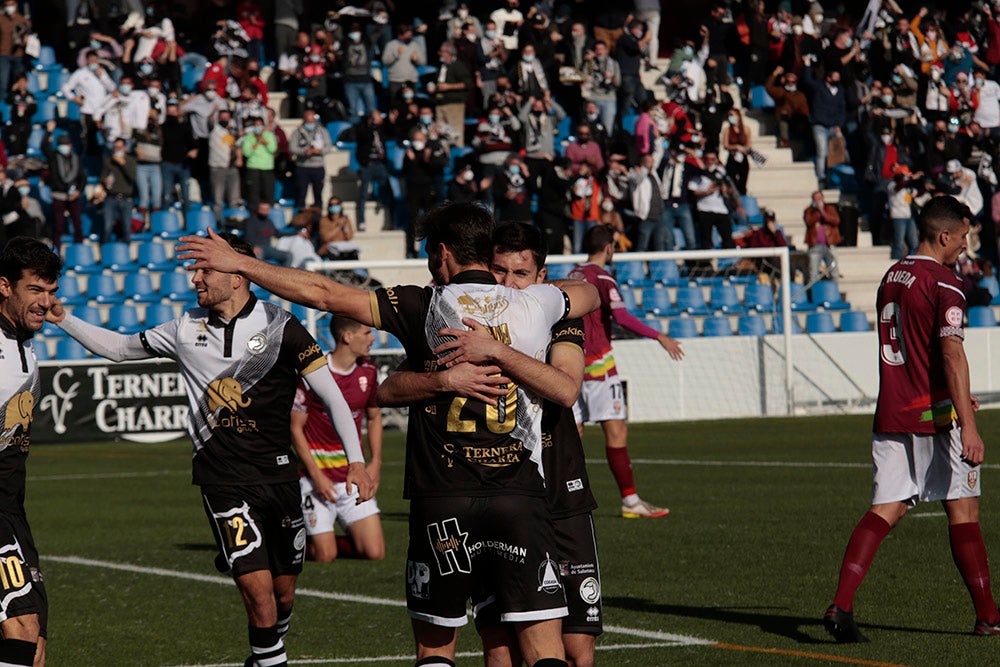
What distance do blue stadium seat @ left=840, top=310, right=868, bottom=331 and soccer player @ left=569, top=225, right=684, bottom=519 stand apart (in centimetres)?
1442

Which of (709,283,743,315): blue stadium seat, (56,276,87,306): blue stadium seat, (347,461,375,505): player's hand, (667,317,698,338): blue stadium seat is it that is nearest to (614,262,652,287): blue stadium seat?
(667,317,698,338): blue stadium seat

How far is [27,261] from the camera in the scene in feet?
20.9

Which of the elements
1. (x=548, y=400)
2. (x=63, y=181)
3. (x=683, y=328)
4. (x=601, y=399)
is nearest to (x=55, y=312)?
(x=548, y=400)

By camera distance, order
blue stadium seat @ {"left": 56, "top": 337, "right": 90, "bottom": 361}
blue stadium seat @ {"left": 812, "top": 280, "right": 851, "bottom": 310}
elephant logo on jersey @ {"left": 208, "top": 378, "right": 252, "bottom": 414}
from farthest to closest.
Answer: blue stadium seat @ {"left": 812, "top": 280, "right": 851, "bottom": 310}
blue stadium seat @ {"left": 56, "top": 337, "right": 90, "bottom": 361}
elephant logo on jersey @ {"left": 208, "top": 378, "right": 252, "bottom": 414}

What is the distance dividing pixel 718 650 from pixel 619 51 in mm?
24414

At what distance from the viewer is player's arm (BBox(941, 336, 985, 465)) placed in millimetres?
7789

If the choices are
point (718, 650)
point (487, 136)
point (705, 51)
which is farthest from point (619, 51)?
point (718, 650)

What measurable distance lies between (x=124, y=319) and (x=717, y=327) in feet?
32.8

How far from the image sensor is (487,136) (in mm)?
28203

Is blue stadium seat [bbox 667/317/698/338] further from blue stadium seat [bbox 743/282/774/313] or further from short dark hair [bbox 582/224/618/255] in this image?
short dark hair [bbox 582/224/618/255]

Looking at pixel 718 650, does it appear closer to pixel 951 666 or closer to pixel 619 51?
pixel 951 666

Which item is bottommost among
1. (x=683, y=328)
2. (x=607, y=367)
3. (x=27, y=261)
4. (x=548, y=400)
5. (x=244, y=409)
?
(x=683, y=328)

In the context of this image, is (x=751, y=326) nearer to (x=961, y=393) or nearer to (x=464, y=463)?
(x=961, y=393)

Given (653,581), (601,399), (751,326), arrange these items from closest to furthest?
(653,581), (601,399), (751,326)
